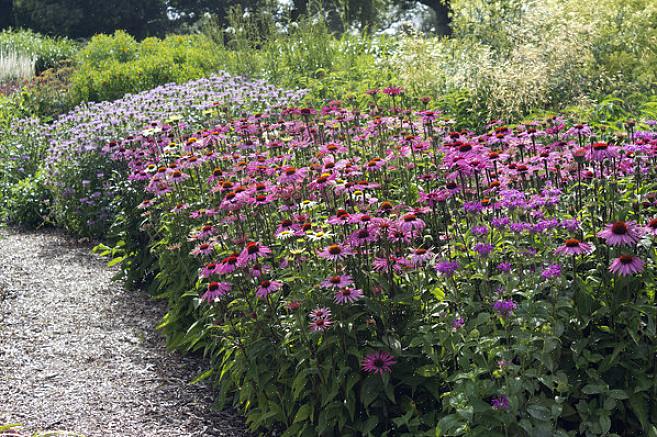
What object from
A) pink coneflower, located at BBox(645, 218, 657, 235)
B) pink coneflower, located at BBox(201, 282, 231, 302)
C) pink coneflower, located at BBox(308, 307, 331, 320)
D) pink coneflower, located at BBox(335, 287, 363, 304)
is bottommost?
pink coneflower, located at BBox(308, 307, 331, 320)

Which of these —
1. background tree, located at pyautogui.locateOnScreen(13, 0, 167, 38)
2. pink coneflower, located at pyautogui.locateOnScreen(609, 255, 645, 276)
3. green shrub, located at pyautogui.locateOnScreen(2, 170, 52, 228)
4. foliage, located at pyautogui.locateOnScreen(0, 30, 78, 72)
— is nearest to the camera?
pink coneflower, located at pyautogui.locateOnScreen(609, 255, 645, 276)

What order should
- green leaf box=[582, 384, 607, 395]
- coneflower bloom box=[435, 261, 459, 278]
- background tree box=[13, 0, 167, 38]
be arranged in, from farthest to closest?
background tree box=[13, 0, 167, 38], coneflower bloom box=[435, 261, 459, 278], green leaf box=[582, 384, 607, 395]

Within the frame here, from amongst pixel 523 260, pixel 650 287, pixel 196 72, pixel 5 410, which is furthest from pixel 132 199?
pixel 196 72

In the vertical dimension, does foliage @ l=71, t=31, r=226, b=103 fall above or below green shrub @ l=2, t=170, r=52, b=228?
above

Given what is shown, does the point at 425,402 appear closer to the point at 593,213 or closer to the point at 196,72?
the point at 593,213

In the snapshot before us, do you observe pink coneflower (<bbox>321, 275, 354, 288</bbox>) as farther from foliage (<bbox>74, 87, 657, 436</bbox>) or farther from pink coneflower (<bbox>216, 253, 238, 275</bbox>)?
pink coneflower (<bbox>216, 253, 238, 275</bbox>)

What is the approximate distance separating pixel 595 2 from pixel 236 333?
618 cm

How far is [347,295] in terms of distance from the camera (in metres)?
2.66

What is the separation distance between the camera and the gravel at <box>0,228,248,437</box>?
345 cm

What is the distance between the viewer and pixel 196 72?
33.7 ft

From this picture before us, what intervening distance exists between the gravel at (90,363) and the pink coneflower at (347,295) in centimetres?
112

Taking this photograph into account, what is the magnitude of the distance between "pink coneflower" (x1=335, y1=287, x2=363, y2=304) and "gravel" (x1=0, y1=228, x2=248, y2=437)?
3.68ft

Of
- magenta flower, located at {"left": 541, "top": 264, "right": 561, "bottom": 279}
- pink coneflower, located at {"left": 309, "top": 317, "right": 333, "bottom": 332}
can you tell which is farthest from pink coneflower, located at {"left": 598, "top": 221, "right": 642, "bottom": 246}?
pink coneflower, located at {"left": 309, "top": 317, "right": 333, "bottom": 332}

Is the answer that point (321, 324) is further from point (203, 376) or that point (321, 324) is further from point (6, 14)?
point (6, 14)
